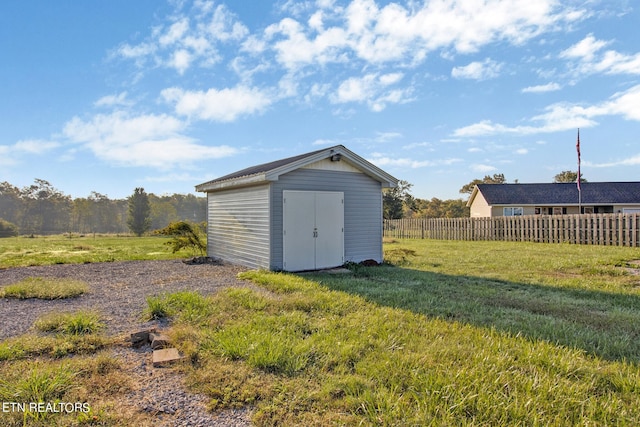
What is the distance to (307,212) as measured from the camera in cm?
833

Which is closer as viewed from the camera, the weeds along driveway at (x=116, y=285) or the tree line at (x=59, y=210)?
the weeds along driveway at (x=116, y=285)

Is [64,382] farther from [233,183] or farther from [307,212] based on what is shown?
[233,183]

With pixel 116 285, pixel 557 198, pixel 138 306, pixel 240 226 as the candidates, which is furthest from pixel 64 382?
pixel 557 198

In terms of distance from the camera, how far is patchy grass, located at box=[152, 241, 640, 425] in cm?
213

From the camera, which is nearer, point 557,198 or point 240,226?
point 240,226

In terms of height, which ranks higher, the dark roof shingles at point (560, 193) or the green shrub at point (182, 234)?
the dark roof shingles at point (560, 193)

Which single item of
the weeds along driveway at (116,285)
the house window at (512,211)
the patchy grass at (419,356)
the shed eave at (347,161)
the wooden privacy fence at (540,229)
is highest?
the shed eave at (347,161)

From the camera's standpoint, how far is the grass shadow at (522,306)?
340cm

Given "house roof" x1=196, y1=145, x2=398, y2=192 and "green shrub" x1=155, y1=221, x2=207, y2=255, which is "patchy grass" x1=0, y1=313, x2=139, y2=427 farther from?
"green shrub" x1=155, y1=221, x2=207, y2=255

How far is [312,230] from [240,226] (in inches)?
89.6

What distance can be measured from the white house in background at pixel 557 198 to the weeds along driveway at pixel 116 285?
924 inches

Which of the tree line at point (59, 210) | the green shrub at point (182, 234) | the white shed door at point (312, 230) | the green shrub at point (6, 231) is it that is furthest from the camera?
the tree line at point (59, 210)

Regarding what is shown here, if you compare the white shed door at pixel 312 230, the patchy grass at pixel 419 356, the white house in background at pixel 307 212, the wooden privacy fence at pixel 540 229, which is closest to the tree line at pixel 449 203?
the wooden privacy fence at pixel 540 229

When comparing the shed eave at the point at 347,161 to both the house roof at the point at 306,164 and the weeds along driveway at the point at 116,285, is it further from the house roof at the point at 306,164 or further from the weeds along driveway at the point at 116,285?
the weeds along driveway at the point at 116,285
